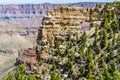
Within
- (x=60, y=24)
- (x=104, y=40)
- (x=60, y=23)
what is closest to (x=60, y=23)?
(x=60, y=23)

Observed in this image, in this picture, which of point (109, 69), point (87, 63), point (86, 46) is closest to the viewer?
point (109, 69)

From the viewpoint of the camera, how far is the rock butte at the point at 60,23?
2519 inches

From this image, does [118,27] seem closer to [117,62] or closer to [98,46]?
[98,46]

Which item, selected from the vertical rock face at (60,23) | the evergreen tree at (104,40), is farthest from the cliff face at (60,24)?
the evergreen tree at (104,40)

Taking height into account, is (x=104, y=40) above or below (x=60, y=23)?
below

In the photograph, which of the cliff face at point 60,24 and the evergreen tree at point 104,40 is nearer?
the evergreen tree at point 104,40

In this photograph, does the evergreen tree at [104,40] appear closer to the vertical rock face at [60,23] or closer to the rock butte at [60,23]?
the vertical rock face at [60,23]

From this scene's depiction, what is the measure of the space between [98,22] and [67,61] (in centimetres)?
1196

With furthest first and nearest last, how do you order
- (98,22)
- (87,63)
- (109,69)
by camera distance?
(98,22), (87,63), (109,69)

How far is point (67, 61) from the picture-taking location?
2080 inches

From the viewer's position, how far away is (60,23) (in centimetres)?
6706

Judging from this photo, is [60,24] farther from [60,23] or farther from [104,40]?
[104,40]

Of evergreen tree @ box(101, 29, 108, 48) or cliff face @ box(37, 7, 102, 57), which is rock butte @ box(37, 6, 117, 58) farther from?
evergreen tree @ box(101, 29, 108, 48)

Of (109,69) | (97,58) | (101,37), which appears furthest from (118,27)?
(109,69)
